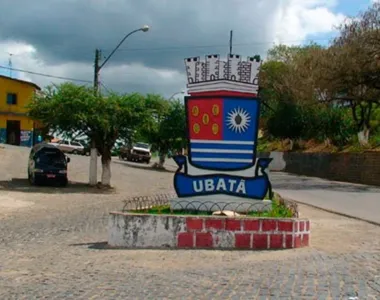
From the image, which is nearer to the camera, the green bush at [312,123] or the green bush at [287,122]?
the green bush at [312,123]

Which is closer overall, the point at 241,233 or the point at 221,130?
the point at 241,233

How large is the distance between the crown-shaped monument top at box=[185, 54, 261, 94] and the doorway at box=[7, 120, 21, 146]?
59277 mm

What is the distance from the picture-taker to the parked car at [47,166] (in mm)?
29773

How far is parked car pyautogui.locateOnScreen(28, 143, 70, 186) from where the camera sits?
1172 inches

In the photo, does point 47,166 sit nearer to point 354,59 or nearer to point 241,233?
point 354,59

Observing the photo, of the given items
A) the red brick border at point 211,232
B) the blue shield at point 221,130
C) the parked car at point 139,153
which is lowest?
the red brick border at point 211,232

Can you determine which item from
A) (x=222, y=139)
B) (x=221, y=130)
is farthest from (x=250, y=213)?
(x=221, y=130)

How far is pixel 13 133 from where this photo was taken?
6894 centimetres

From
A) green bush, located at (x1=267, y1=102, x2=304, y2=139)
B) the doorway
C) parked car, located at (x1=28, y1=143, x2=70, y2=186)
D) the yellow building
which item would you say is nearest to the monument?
parked car, located at (x1=28, y1=143, x2=70, y2=186)

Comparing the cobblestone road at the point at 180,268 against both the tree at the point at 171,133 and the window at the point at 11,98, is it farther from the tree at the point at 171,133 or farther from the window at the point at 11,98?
the window at the point at 11,98

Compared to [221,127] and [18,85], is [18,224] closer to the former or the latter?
[221,127]

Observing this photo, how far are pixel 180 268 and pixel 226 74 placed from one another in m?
4.77

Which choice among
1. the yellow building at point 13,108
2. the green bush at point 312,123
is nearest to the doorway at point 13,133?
the yellow building at point 13,108

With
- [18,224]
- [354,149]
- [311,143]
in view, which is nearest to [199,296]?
[18,224]
